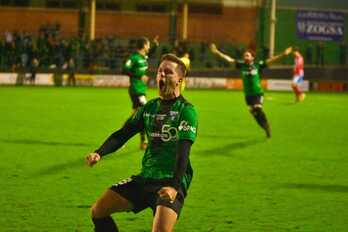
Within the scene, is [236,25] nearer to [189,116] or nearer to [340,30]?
[340,30]

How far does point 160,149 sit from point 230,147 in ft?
35.0

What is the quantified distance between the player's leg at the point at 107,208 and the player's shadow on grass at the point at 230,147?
956 centimetres

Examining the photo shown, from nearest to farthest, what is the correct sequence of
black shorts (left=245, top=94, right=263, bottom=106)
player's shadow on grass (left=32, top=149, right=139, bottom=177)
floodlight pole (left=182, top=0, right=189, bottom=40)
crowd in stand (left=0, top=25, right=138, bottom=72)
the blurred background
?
player's shadow on grass (left=32, top=149, right=139, bottom=177), black shorts (left=245, top=94, right=263, bottom=106), crowd in stand (left=0, top=25, right=138, bottom=72), the blurred background, floodlight pole (left=182, top=0, right=189, bottom=40)

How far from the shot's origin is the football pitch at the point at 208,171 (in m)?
9.74

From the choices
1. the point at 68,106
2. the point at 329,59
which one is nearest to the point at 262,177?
the point at 68,106

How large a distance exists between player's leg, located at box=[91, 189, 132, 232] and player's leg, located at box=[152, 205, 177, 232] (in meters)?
0.47

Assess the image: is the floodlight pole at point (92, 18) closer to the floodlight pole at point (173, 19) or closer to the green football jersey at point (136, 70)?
the floodlight pole at point (173, 19)

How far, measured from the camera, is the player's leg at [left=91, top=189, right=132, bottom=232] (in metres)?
6.72

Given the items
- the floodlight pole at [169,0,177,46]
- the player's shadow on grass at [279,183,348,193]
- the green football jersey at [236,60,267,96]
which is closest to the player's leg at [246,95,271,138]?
the green football jersey at [236,60,267,96]

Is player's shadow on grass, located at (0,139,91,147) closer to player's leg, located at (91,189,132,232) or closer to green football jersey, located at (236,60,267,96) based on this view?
green football jersey, located at (236,60,267,96)

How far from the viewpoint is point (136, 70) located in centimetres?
1673

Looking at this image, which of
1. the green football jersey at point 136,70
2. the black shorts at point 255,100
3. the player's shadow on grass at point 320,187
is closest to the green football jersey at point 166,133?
the player's shadow on grass at point 320,187

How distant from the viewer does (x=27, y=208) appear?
33.2ft

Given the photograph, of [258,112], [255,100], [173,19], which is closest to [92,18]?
[173,19]
